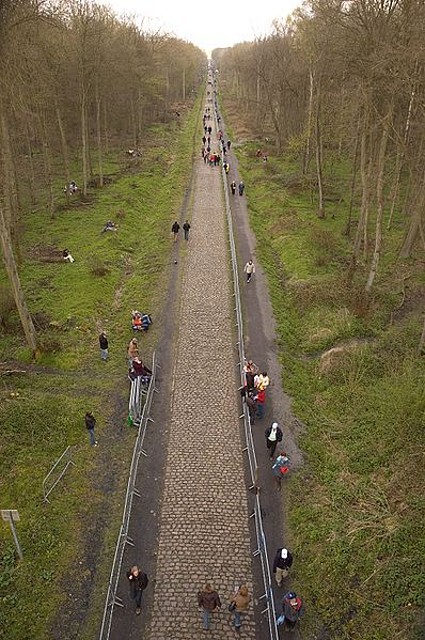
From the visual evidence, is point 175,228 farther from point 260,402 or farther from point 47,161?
point 260,402

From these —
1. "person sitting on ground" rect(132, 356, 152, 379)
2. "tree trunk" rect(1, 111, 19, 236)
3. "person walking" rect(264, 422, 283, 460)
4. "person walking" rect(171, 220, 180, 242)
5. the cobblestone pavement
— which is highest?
"tree trunk" rect(1, 111, 19, 236)

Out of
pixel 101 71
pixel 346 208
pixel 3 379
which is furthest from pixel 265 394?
pixel 101 71

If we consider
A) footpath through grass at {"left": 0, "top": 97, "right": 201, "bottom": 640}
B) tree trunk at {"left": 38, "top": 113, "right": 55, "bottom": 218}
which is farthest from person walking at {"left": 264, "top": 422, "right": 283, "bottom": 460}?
tree trunk at {"left": 38, "top": 113, "right": 55, "bottom": 218}

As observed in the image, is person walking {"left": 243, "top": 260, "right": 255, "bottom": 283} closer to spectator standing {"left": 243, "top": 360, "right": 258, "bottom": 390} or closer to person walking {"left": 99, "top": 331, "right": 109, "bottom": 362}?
spectator standing {"left": 243, "top": 360, "right": 258, "bottom": 390}

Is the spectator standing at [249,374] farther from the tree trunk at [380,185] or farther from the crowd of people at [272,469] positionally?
the tree trunk at [380,185]

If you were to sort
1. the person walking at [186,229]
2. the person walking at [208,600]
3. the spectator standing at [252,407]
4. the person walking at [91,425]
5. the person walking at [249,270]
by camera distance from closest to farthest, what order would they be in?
the person walking at [208,600] < the person walking at [91,425] < the spectator standing at [252,407] < the person walking at [249,270] < the person walking at [186,229]

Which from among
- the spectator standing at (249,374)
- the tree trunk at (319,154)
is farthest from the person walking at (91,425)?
the tree trunk at (319,154)
